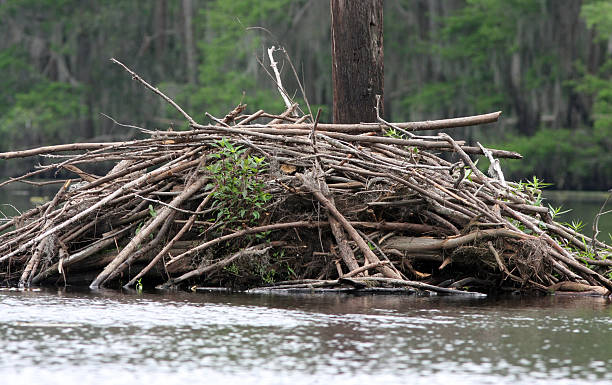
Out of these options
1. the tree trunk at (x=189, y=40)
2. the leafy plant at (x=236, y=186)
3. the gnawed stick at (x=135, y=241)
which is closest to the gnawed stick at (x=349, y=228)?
the leafy plant at (x=236, y=186)

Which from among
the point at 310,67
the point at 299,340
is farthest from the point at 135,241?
the point at 310,67

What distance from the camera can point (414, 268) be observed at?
7.70m

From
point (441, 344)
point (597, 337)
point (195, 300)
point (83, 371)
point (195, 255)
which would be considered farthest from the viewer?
point (195, 255)

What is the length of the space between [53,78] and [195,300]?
4051 cm

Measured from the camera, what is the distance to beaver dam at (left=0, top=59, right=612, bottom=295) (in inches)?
292

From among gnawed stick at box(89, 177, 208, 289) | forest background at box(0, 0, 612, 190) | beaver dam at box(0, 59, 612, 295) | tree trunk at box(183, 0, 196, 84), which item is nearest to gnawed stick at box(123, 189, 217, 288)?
beaver dam at box(0, 59, 612, 295)

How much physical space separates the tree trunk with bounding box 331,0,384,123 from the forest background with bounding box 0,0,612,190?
24178 millimetres

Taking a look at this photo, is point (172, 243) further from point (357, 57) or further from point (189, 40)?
point (189, 40)

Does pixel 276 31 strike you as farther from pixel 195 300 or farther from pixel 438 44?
pixel 195 300

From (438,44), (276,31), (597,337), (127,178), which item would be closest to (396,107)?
(438,44)

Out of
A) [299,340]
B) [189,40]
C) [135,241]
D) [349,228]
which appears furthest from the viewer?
[189,40]

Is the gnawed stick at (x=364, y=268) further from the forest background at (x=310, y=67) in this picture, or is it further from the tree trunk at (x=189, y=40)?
the tree trunk at (x=189, y=40)

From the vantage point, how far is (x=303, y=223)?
7.55m

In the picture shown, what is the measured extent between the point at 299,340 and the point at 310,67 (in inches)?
1363
